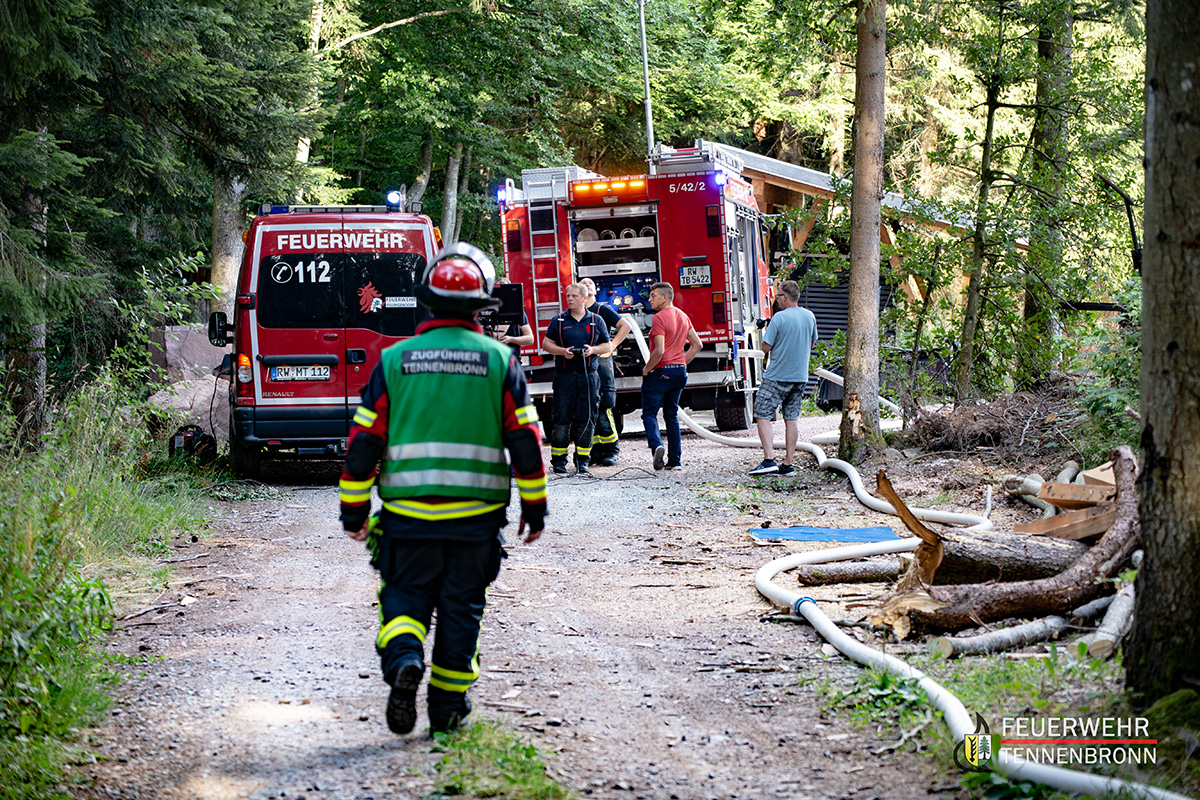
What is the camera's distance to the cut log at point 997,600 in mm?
5039

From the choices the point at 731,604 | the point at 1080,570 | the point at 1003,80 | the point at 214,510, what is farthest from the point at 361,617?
the point at 1003,80

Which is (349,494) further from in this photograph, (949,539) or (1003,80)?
(1003,80)

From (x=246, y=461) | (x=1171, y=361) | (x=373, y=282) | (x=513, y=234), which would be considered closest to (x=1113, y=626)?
(x=1171, y=361)

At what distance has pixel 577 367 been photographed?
11.5m

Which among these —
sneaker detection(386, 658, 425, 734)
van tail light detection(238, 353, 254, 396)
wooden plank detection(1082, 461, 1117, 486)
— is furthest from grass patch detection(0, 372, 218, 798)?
wooden plank detection(1082, 461, 1117, 486)

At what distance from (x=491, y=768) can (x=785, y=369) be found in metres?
7.83

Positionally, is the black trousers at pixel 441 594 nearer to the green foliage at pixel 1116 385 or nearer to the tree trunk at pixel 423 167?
the green foliage at pixel 1116 385

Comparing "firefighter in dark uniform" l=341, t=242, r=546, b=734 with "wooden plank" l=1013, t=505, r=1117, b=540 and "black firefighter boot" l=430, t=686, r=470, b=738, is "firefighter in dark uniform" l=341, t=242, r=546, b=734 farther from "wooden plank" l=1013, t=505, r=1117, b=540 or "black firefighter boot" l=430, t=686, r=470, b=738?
"wooden plank" l=1013, t=505, r=1117, b=540

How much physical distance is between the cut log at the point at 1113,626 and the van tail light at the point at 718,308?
9.93 meters

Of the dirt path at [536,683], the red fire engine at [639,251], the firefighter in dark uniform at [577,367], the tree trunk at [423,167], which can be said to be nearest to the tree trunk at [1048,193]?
the red fire engine at [639,251]

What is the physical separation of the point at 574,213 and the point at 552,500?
5.80 meters

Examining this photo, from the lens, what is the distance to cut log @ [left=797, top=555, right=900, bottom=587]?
6285 mm

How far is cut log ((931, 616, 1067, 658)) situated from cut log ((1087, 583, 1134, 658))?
9.4 inches

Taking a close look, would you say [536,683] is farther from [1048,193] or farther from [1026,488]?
[1048,193]
